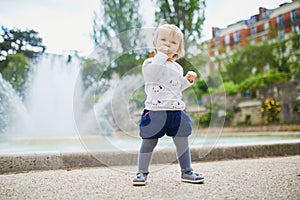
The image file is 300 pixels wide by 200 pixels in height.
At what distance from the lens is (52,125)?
8422mm

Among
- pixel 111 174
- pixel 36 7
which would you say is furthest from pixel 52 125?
pixel 111 174

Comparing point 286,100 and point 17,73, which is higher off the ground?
point 17,73

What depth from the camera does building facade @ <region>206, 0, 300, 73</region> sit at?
16.2 meters

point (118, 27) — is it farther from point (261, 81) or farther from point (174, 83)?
point (174, 83)

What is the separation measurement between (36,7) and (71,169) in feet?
25.0

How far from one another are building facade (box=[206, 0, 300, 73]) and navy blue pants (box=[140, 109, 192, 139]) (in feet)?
46.5

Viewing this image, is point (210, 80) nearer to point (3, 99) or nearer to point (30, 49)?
point (3, 99)

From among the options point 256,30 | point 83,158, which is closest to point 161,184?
point 83,158

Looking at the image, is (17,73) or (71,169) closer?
(71,169)

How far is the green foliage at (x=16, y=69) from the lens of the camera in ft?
41.2

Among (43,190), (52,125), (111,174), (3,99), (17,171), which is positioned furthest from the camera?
(52,125)

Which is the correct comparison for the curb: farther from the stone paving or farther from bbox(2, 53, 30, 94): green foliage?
bbox(2, 53, 30, 94): green foliage

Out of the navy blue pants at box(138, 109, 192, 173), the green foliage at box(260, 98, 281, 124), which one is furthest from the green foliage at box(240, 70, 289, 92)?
the navy blue pants at box(138, 109, 192, 173)

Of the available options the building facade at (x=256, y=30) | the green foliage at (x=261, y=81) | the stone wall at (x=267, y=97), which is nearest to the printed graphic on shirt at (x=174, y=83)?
the stone wall at (x=267, y=97)
